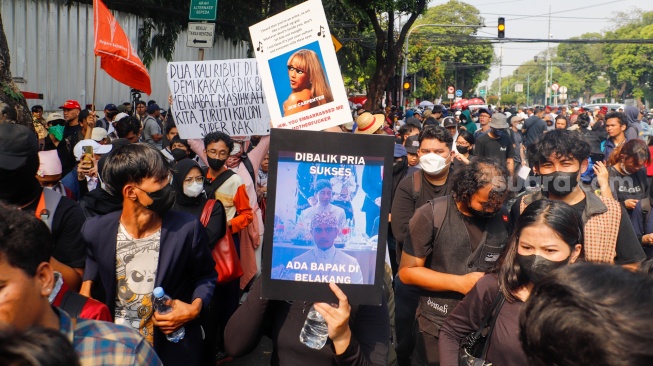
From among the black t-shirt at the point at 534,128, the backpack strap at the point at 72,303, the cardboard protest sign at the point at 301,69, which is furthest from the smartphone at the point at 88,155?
the black t-shirt at the point at 534,128

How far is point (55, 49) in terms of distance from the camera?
54.4 ft

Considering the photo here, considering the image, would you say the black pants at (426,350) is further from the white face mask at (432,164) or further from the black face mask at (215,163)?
the black face mask at (215,163)

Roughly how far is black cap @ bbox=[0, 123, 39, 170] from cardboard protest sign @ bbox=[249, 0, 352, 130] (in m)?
1.58

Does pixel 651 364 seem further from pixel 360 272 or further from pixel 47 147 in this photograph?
pixel 47 147

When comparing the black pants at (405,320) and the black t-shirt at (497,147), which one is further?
the black t-shirt at (497,147)

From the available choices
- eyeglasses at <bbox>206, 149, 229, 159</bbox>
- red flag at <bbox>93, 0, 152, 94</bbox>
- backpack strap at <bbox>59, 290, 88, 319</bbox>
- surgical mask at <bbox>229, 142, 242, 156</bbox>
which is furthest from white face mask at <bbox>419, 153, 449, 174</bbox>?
red flag at <bbox>93, 0, 152, 94</bbox>

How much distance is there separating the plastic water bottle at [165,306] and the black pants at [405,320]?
66.1 inches

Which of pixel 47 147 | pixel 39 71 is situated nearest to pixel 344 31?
pixel 39 71

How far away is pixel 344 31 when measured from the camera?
33031 mm

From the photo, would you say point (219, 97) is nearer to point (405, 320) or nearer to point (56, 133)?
point (56, 133)

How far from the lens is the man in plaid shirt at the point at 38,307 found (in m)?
2.10

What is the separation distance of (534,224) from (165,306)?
5.56ft

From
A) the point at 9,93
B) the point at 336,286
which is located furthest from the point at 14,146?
the point at 9,93

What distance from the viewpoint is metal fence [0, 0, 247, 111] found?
49.0 feet
